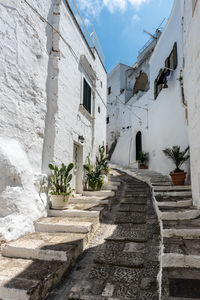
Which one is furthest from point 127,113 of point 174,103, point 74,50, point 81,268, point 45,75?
point 81,268

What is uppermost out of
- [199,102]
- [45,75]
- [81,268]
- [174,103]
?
[174,103]

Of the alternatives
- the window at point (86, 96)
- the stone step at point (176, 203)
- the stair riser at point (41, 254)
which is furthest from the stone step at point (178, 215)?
the window at point (86, 96)

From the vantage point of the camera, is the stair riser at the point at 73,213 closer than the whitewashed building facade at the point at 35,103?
No

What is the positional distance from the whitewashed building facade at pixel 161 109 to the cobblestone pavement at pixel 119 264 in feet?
11.7

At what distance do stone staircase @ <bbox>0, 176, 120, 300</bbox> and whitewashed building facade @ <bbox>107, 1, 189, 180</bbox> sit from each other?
4.39 metres

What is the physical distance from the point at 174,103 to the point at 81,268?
7.17 meters

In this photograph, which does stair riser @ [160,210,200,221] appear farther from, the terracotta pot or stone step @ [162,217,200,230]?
the terracotta pot

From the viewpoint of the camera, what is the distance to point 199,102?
11.5 feet

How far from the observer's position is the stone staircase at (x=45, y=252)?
6.73 ft

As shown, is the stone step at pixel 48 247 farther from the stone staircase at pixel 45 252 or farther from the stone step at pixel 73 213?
the stone step at pixel 73 213

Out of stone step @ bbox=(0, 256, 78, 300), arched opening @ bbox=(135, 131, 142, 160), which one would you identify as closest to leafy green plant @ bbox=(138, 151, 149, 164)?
arched opening @ bbox=(135, 131, 142, 160)

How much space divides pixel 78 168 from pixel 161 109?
219 inches

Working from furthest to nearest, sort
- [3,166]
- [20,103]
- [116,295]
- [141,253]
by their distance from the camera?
1. [20,103]
2. [3,166]
3. [141,253]
4. [116,295]

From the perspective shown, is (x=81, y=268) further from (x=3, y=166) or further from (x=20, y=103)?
(x=20, y=103)
